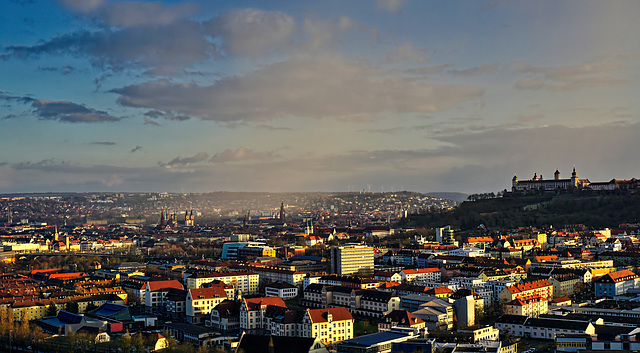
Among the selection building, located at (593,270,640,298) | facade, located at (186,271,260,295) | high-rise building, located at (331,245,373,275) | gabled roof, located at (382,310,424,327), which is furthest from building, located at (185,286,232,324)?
building, located at (593,270,640,298)

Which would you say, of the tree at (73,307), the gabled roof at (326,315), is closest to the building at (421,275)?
the gabled roof at (326,315)

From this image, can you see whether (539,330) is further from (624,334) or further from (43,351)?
(43,351)

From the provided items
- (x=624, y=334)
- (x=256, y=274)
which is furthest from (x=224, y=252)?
(x=624, y=334)

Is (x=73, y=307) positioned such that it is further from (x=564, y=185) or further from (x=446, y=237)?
(x=564, y=185)

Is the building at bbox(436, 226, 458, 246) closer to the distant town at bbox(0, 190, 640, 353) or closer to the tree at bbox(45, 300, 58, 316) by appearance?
the distant town at bbox(0, 190, 640, 353)

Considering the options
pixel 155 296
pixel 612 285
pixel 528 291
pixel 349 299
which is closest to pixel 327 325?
pixel 349 299

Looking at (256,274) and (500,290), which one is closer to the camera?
(500,290)
